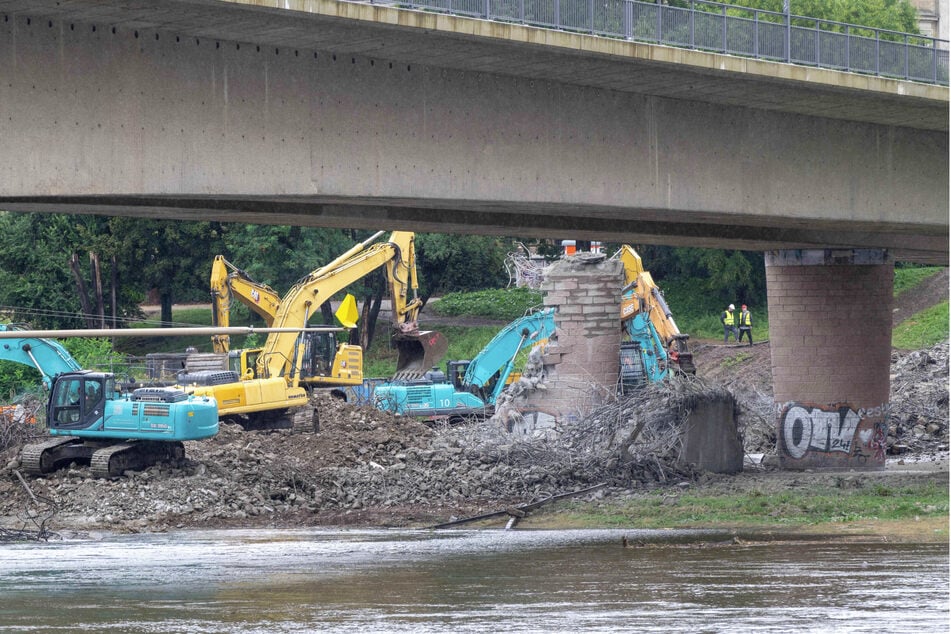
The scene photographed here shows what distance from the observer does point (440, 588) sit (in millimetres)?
19344

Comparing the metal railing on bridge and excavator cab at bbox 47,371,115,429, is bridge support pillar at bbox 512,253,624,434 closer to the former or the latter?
excavator cab at bbox 47,371,115,429

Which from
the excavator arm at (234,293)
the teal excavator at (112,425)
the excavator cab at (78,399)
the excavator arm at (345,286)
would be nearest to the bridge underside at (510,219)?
the teal excavator at (112,425)

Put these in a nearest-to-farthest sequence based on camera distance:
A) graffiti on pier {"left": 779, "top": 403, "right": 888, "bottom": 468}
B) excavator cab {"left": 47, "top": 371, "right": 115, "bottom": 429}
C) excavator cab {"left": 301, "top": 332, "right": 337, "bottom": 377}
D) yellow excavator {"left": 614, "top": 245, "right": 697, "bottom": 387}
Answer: excavator cab {"left": 47, "top": 371, "right": 115, "bottom": 429}
graffiti on pier {"left": 779, "top": 403, "right": 888, "bottom": 468}
yellow excavator {"left": 614, "top": 245, "right": 697, "bottom": 387}
excavator cab {"left": 301, "top": 332, "right": 337, "bottom": 377}

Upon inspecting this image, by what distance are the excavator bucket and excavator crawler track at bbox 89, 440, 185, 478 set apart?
46.5 ft

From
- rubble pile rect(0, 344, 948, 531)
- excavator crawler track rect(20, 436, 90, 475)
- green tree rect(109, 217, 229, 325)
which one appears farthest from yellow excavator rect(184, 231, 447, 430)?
green tree rect(109, 217, 229, 325)

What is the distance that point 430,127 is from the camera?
71.1ft

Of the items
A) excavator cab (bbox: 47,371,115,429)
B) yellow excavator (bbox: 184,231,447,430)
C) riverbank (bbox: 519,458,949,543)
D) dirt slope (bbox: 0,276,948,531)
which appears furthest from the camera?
yellow excavator (bbox: 184,231,447,430)

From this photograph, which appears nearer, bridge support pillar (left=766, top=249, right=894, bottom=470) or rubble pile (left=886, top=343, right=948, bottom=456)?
bridge support pillar (left=766, top=249, right=894, bottom=470)

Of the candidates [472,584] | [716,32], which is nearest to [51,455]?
[472,584]

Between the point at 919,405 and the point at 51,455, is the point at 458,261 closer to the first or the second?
the point at 919,405

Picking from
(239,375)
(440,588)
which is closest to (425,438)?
(239,375)

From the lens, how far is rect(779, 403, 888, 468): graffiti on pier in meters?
35.8

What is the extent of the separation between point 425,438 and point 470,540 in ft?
36.2

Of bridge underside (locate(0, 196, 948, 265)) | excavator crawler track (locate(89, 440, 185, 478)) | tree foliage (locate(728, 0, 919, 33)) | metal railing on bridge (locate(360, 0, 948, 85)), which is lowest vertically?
excavator crawler track (locate(89, 440, 185, 478))
